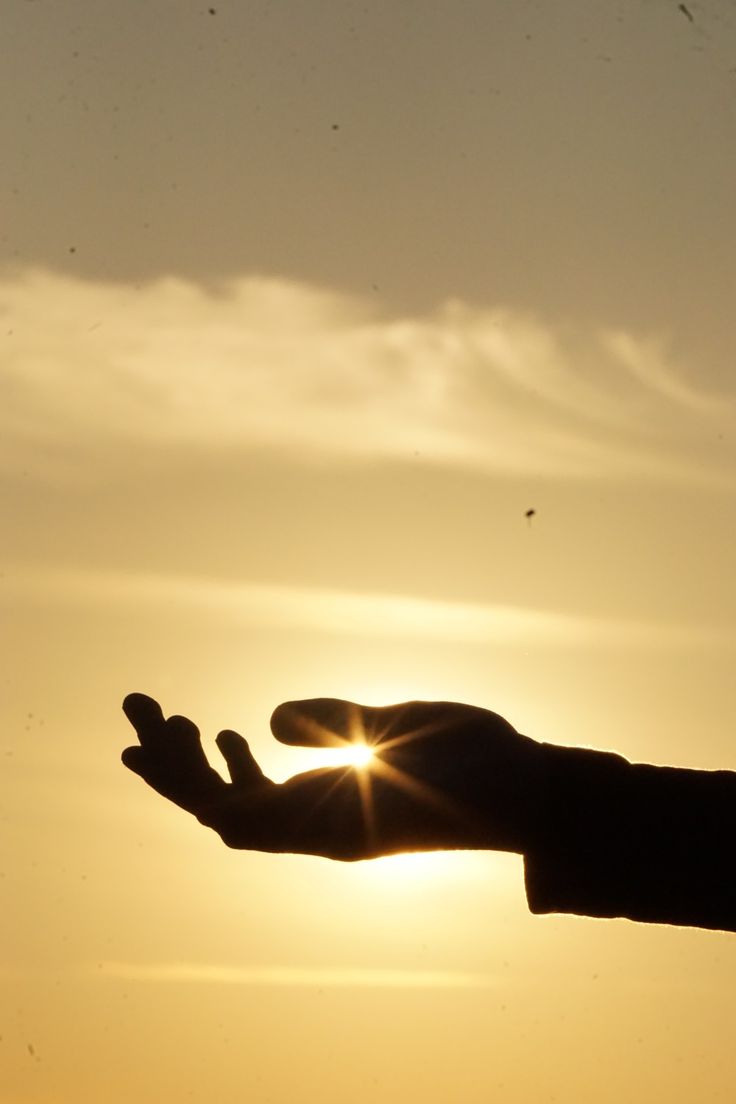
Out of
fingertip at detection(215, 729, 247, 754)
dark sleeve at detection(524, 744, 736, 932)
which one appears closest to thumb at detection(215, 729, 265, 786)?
fingertip at detection(215, 729, 247, 754)

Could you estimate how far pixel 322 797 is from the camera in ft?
11.6

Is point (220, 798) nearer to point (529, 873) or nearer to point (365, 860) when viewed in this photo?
point (365, 860)

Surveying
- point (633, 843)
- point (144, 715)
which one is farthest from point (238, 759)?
point (633, 843)

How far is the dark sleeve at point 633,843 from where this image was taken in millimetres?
2650

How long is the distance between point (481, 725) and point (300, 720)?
0.71m

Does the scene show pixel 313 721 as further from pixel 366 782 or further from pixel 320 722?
pixel 366 782

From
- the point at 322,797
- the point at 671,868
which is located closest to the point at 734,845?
the point at 671,868

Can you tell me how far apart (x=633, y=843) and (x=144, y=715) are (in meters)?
1.95

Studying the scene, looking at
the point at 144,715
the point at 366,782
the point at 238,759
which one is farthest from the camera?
→ the point at 144,715

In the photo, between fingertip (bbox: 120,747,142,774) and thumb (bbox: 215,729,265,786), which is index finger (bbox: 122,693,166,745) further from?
thumb (bbox: 215,729,265,786)

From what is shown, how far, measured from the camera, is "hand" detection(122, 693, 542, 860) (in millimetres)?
2881

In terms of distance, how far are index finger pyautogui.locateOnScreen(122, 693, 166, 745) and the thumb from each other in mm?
190

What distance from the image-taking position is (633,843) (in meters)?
2.71

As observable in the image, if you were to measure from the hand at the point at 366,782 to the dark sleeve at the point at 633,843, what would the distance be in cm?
7
